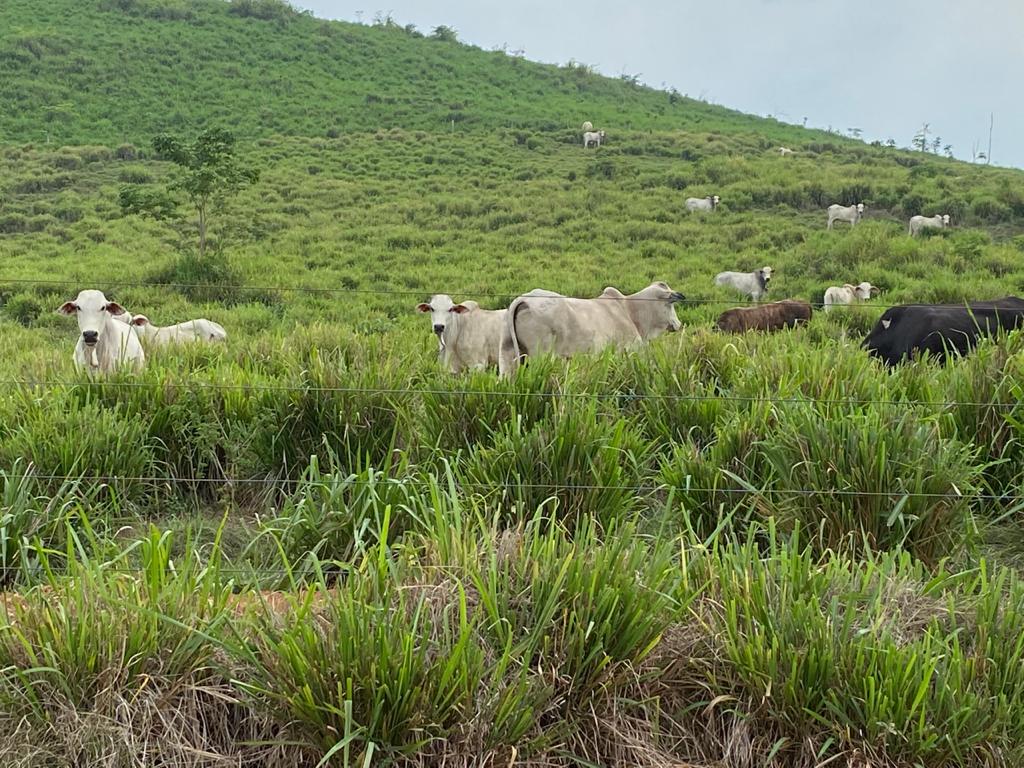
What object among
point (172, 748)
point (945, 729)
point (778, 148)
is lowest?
point (172, 748)

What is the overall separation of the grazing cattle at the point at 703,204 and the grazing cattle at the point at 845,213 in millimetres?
3309

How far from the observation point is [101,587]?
2740 mm

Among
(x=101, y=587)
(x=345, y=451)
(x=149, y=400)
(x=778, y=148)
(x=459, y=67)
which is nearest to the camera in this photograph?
(x=101, y=587)

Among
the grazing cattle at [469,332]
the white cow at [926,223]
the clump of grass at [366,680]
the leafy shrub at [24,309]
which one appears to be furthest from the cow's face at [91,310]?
the white cow at [926,223]

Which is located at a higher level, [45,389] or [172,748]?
[45,389]

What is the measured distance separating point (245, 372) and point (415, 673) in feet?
12.2

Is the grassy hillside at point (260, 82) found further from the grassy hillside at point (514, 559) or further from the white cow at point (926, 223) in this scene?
the grassy hillside at point (514, 559)

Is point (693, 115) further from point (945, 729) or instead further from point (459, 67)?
point (945, 729)

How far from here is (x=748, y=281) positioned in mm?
18031

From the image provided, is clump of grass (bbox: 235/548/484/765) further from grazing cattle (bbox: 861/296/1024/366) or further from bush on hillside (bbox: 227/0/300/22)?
bush on hillside (bbox: 227/0/300/22)

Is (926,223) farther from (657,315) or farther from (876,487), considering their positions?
(876,487)

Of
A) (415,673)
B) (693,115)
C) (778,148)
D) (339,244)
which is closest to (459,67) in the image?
(693,115)

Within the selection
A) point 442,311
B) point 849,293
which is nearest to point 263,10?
point 849,293

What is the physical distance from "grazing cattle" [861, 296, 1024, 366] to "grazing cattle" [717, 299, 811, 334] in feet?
→ 12.3
